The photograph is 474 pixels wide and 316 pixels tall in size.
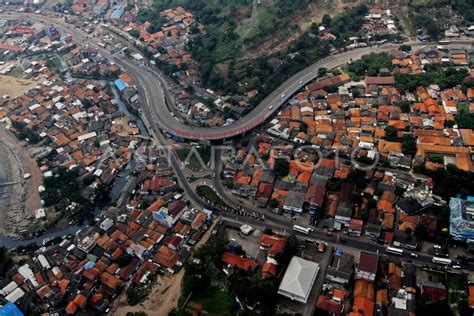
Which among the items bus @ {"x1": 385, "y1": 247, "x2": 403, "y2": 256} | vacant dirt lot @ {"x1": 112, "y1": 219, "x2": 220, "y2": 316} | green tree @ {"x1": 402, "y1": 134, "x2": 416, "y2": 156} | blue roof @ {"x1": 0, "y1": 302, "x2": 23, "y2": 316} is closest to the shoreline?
blue roof @ {"x1": 0, "y1": 302, "x2": 23, "y2": 316}

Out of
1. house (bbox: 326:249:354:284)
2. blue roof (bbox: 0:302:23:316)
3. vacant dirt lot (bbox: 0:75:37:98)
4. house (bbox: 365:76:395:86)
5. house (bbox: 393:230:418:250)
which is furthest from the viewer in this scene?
vacant dirt lot (bbox: 0:75:37:98)

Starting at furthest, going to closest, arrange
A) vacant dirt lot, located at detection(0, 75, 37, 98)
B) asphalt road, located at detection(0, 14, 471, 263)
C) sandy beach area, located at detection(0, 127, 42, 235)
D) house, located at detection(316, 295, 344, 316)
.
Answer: vacant dirt lot, located at detection(0, 75, 37, 98)
sandy beach area, located at detection(0, 127, 42, 235)
asphalt road, located at detection(0, 14, 471, 263)
house, located at detection(316, 295, 344, 316)

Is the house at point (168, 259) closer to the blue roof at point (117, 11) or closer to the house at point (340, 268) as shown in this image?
the house at point (340, 268)

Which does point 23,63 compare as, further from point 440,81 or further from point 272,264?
point 440,81

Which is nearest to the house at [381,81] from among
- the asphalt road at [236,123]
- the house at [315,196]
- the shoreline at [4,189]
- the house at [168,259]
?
the asphalt road at [236,123]

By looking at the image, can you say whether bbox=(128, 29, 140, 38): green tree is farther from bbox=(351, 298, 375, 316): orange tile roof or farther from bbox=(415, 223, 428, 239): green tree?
bbox=(351, 298, 375, 316): orange tile roof

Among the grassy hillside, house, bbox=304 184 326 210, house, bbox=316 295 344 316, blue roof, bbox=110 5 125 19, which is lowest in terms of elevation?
house, bbox=316 295 344 316
